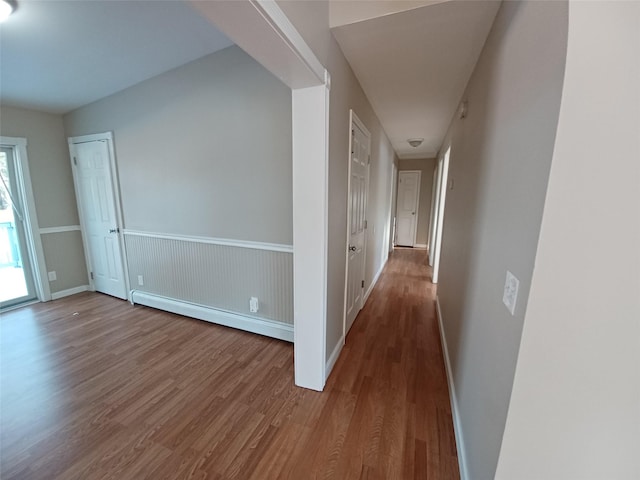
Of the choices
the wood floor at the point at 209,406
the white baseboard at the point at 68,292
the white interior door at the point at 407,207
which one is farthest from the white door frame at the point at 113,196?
the white interior door at the point at 407,207

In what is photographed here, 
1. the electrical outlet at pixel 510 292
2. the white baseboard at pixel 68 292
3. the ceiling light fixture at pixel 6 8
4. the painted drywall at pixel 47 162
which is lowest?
the white baseboard at pixel 68 292

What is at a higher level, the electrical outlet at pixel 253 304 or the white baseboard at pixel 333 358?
the electrical outlet at pixel 253 304

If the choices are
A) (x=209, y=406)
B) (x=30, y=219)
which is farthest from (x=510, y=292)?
(x=30, y=219)

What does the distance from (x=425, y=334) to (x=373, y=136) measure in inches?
92.4

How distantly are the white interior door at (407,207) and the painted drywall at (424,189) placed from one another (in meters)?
0.10

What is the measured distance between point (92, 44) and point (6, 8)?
512mm

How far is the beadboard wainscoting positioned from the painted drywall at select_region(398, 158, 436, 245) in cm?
551

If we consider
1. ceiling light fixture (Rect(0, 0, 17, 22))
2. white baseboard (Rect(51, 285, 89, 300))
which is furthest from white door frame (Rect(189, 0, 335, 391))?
white baseboard (Rect(51, 285, 89, 300))

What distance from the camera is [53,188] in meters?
3.35

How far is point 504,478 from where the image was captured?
85 centimetres

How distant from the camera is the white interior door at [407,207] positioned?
269 inches

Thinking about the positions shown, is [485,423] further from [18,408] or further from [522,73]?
[18,408]

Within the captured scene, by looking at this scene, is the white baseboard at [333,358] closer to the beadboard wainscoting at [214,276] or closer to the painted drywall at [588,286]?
the beadboard wainscoting at [214,276]

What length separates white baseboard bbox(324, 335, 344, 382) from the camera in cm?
194
